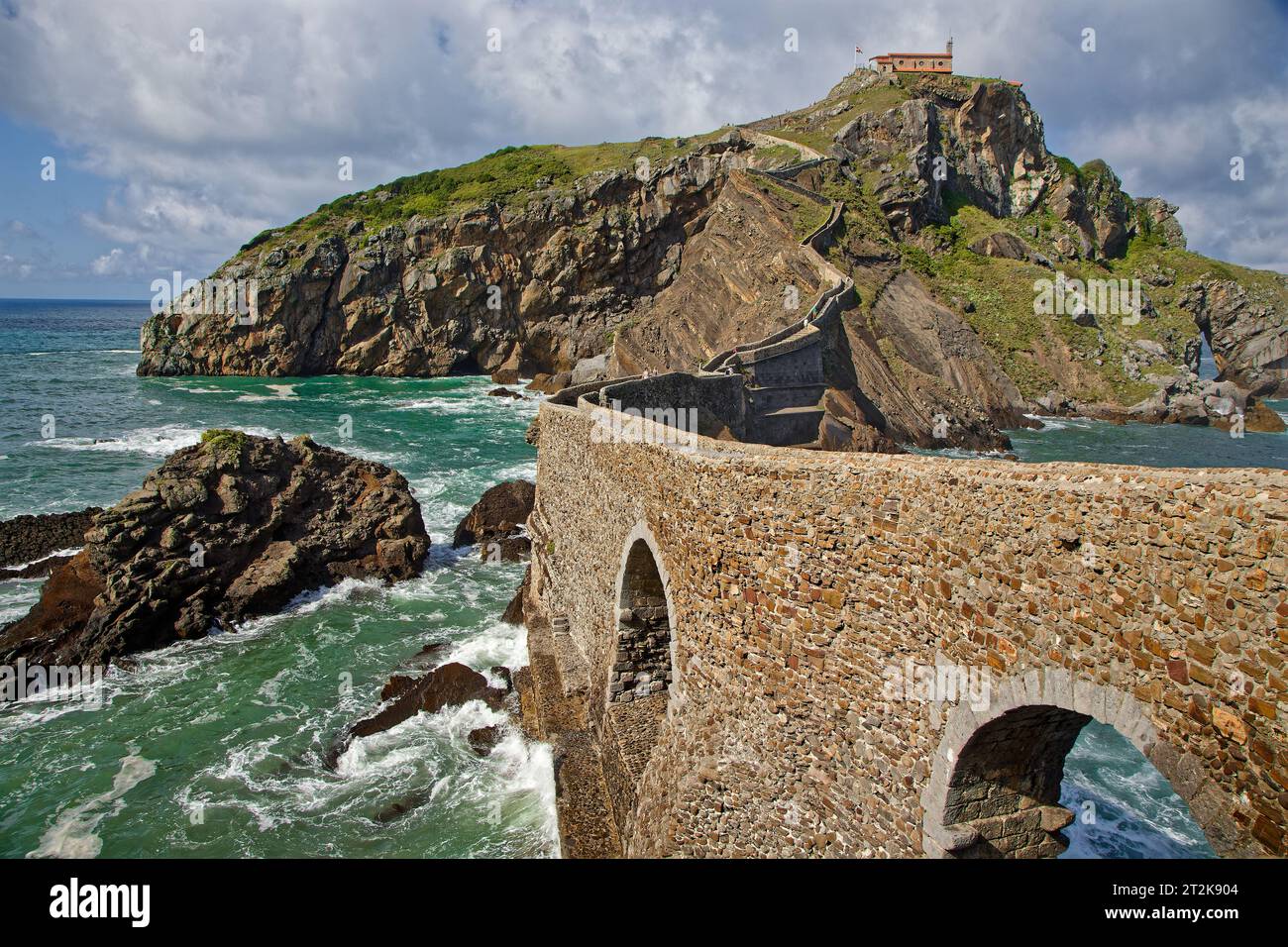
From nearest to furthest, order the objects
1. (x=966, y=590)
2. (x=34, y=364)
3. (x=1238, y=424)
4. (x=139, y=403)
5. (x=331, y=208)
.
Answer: (x=966, y=590) < (x=1238, y=424) < (x=139, y=403) < (x=34, y=364) < (x=331, y=208)

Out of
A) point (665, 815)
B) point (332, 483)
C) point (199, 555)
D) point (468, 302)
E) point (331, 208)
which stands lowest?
point (665, 815)

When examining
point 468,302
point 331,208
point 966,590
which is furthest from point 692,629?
point 331,208

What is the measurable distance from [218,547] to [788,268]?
35.7 m

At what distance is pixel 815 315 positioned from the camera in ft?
128

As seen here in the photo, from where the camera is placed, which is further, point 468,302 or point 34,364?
point 34,364

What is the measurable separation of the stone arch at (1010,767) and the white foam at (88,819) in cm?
1224

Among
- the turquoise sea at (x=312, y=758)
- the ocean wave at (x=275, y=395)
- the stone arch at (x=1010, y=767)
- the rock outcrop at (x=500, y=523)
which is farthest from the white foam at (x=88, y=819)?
the ocean wave at (x=275, y=395)

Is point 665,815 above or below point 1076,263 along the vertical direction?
below

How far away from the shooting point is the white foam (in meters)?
11.4

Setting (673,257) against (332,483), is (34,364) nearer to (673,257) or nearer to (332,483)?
(673,257)

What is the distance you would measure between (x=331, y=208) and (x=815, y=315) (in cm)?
5676

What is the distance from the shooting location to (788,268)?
4522 centimetres

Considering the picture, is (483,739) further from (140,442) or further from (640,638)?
(140,442)

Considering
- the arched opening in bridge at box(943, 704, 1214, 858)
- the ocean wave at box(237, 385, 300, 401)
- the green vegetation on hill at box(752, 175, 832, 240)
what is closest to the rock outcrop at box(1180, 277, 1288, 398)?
the green vegetation on hill at box(752, 175, 832, 240)
